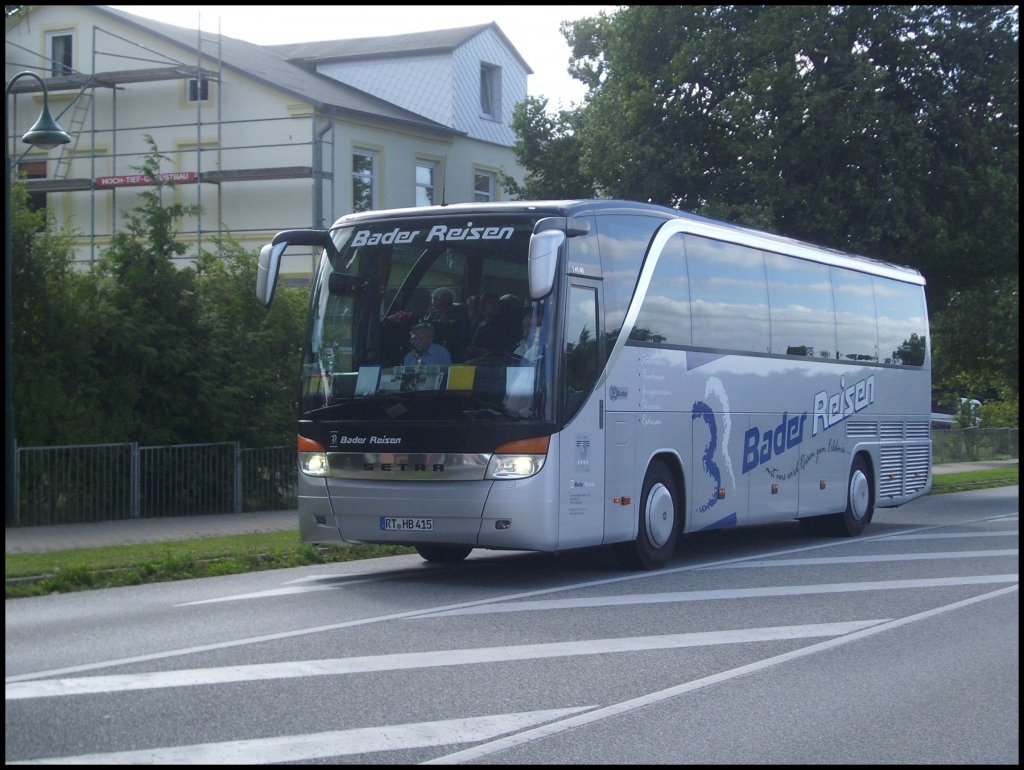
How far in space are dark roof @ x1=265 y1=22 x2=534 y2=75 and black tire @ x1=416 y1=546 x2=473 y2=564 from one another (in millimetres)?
29286

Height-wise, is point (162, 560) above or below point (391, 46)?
below

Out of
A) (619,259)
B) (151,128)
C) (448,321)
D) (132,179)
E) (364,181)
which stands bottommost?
(448,321)

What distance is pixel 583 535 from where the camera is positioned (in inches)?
477

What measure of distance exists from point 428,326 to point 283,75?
27.6 m

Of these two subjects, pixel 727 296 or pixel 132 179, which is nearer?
pixel 727 296

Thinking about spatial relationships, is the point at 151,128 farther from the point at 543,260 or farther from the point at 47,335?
the point at 543,260

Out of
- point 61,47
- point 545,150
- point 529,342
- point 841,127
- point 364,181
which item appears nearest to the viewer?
point 529,342

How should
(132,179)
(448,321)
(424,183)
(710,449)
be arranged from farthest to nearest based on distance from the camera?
(424,183) < (132,179) < (710,449) < (448,321)

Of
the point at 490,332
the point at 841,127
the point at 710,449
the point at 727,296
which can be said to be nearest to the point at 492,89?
the point at 841,127

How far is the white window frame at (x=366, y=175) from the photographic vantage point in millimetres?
36781

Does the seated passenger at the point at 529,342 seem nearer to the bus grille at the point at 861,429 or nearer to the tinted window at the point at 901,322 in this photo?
the bus grille at the point at 861,429

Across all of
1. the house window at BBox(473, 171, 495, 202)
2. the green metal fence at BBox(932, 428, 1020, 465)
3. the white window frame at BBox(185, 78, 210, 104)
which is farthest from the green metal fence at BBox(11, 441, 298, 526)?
the green metal fence at BBox(932, 428, 1020, 465)

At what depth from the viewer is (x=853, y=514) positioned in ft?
60.5

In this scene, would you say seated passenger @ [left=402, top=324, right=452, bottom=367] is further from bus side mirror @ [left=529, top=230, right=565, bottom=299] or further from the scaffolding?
the scaffolding
